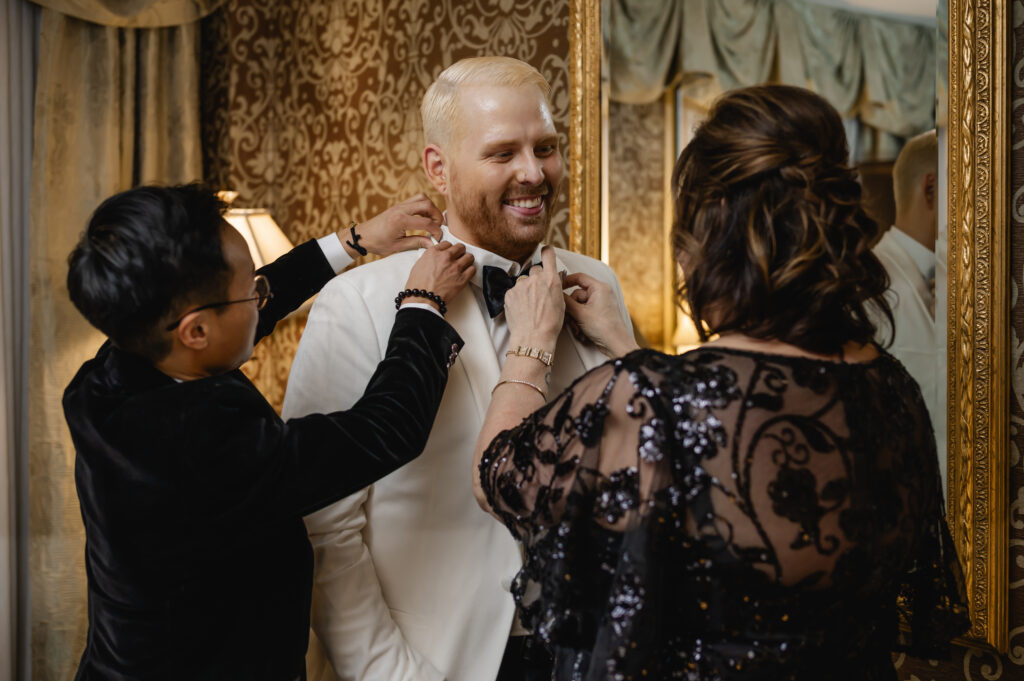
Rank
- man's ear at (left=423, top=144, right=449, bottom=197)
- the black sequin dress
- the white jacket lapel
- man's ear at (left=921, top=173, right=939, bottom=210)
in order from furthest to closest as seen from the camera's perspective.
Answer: man's ear at (left=921, top=173, right=939, bottom=210) → man's ear at (left=423, top=144, right=449, bottom=197) → the white jacket lapel → the black sequin dress

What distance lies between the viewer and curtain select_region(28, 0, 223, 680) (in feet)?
10.5

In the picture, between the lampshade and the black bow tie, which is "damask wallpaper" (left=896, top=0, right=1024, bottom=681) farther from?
the lampshade

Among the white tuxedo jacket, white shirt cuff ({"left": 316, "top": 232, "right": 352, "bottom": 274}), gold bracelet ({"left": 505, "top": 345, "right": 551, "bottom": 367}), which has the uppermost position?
white shirt cuff ({"left": 316, "top": 232, "right": 352, "bottom": 274})

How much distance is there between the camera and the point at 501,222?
161 cm

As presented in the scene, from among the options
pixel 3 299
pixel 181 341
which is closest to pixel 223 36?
pixel 3 299

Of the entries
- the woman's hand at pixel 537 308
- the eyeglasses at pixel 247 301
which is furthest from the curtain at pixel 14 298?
the woman's hand at pixel 537 308

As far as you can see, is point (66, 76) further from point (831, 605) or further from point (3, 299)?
point (831, 605)

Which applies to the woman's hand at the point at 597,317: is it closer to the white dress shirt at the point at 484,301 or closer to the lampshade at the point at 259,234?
the white dress shirt at the point at 484,301

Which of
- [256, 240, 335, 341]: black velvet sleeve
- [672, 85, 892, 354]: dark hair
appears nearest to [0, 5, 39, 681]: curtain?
[256, 240, 335, 341]: black velvet sleeve

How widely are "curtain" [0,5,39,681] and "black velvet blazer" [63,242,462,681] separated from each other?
2.20 metres

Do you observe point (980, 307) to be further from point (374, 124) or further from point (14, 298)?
point (14, 298)

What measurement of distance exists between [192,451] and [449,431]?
1.61ft

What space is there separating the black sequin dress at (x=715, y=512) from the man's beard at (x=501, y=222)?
0.53 meters

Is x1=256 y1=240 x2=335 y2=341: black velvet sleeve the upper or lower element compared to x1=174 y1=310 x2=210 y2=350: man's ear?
upper
